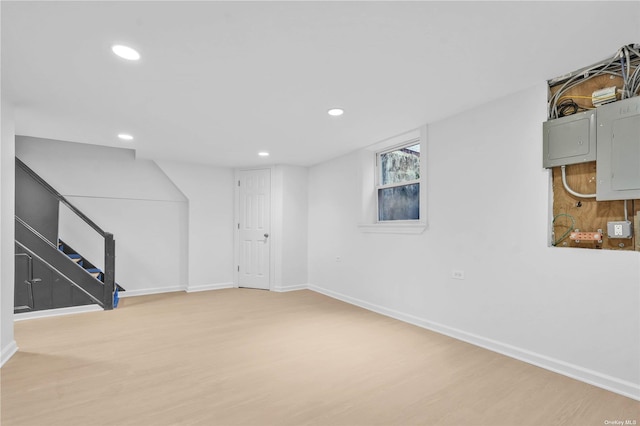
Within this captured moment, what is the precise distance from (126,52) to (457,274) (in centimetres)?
334

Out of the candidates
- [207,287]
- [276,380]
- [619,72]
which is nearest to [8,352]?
[276,380]

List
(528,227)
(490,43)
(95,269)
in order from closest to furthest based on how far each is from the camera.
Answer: (490,43) < (528,227) < (95,269)

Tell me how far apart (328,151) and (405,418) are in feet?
12.0

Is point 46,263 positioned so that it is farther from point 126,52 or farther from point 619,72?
point 619,72

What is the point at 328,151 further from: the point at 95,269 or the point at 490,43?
the point at 95,269

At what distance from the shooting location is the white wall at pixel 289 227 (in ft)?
18.2

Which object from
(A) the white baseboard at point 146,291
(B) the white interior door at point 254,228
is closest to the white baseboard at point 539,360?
(B) the white interior door at point 254,228

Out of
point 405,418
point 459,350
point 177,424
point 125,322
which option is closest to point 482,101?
point 459,350

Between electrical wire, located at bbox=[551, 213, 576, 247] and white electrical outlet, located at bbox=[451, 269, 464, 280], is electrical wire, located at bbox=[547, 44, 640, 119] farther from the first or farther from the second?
white electrical outlet, located at bbox=[451, 269, 464, 280]

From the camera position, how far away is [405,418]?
1820 mm

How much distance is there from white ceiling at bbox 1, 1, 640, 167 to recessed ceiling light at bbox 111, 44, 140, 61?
5 centimetres

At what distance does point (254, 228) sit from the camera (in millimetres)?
5820

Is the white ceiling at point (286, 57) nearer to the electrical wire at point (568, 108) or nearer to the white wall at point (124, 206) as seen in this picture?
the electrical wire at point (568, 108)

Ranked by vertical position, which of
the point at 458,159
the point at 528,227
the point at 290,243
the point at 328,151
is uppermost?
the point at 328,151
